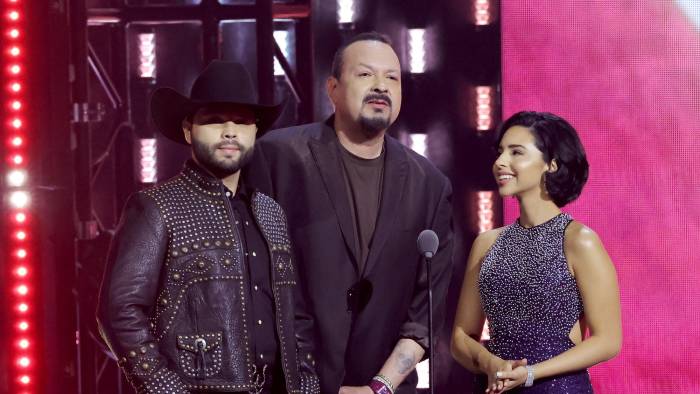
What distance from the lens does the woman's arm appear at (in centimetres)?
368

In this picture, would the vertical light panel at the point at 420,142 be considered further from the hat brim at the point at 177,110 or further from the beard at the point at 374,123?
the hat brim at the point at 177,110

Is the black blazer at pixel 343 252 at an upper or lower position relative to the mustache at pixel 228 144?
lower

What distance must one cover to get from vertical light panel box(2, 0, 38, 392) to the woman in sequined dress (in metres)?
1.85

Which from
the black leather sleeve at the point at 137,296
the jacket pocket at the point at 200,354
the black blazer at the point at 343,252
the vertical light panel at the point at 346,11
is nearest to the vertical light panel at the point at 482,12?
the vertical light panel at the point at 346,11

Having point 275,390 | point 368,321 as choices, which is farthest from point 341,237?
point 275,390

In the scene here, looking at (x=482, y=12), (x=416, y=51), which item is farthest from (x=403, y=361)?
(x=482, y=12)

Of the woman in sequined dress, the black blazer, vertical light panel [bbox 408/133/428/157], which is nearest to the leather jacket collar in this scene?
the black blazer

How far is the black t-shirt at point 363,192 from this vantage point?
4418 mm

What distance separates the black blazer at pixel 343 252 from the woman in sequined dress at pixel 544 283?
1.77 feet

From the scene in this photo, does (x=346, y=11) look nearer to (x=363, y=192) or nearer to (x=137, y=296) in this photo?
(x=363, y=192)

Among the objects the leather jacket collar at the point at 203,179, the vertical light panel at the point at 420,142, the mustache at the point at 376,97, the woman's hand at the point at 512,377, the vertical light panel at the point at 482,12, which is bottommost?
the woman's hand at the point at 512,377

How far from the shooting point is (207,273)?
346 cm

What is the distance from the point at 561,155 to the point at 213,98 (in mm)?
1267

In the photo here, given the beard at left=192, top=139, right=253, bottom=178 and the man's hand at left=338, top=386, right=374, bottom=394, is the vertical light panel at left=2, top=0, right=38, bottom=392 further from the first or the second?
the man's hand at left=338, top=386, right=374, bottom=394
